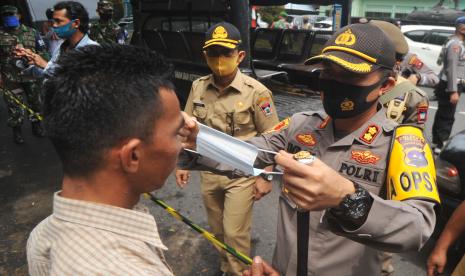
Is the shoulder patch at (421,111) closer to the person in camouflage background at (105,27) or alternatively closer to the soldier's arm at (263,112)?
the soldier's arm at (263,112)

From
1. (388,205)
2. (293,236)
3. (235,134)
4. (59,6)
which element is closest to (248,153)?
(293,236)

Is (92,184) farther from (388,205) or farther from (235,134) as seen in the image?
(235,134)

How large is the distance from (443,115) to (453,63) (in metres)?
0.75

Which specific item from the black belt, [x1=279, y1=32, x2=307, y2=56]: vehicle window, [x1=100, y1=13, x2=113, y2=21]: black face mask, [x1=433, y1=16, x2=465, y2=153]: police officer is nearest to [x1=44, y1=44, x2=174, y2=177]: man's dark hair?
the black belt

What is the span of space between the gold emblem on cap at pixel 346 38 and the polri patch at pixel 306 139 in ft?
1.34

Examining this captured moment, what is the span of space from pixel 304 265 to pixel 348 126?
63 centimetres

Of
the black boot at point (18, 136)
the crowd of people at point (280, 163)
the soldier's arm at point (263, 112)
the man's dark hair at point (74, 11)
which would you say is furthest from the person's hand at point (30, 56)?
the crowd of people at point (280, 163)

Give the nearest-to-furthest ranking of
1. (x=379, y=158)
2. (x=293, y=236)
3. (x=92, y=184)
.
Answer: (x=92, y=184)
(x=379, y=158)
(x=293, y=236)

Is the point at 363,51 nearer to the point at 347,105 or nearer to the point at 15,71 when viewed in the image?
the point at 347,105

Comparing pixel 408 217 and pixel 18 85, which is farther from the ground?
pixel 408 217

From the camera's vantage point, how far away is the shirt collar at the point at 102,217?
818 mm

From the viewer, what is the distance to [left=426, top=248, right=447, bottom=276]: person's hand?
1689mm

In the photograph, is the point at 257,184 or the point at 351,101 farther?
the point at 257,184

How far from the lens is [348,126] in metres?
1.51
